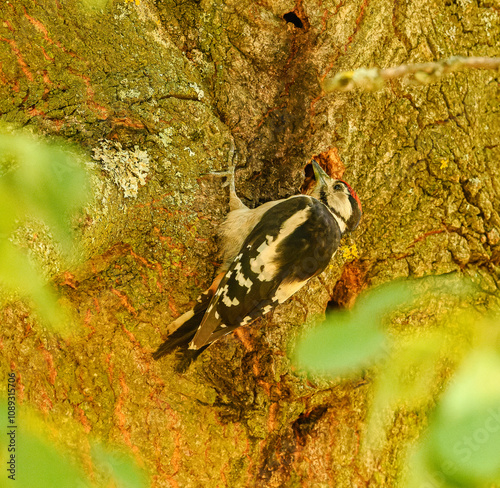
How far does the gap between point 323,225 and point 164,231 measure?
0.67 m

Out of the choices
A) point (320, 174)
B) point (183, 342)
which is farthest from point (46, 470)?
point (320, 174)

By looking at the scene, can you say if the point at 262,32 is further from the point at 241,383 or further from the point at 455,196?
the point at 241,383

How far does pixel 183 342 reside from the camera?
193 centimetres

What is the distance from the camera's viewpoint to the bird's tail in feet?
6.34

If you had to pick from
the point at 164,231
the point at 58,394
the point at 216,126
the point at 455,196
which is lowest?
the point at 455,196

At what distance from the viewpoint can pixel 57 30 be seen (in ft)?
5.55

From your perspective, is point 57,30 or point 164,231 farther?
point 164,231

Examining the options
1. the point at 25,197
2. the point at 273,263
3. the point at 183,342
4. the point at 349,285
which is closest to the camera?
the point at 25,197

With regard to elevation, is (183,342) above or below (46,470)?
below

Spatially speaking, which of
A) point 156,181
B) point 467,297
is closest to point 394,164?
point 467,297

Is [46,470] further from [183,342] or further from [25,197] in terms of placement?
[183,342]

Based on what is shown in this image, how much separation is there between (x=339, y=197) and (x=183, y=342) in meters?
0.87

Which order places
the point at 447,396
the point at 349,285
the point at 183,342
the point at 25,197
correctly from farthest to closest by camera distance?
1. the point at 349,285
2. the point at 183,342
3. the point at 447,396
4. the point at 25,197

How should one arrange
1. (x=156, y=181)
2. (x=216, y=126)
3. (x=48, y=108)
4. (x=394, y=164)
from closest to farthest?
(x=48, y=108)
(x=156, y=181)
(x=216, y=126)
(x=394, y=164)
